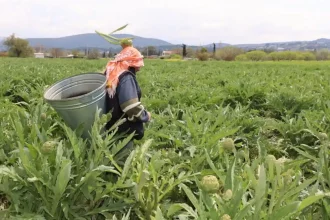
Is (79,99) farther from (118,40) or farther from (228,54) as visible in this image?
(228,54)

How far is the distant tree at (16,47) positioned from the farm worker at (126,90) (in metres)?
69.6

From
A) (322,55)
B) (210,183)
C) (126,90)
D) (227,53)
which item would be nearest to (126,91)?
(126,90)

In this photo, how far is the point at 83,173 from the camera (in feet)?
6.77

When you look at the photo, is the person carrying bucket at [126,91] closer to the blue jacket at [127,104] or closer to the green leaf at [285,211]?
the blue jacket at [127,104]

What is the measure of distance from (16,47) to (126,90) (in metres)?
70.9

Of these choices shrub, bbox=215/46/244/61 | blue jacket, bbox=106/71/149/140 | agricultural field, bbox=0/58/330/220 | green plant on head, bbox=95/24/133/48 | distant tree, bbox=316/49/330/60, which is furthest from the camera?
shrub, bbox=215/46/244/61

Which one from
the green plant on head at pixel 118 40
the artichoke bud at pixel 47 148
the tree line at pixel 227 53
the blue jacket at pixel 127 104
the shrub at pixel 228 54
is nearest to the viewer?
the artichoke bud at pixel 47 148

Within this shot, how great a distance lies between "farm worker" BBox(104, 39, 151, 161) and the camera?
8.28 ft

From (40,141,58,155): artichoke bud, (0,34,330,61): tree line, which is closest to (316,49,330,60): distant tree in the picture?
(0,34,330,61): tree line

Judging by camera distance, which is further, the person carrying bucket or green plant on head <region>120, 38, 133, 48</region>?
green plant on head <region>120, 38, 133, 48</region>

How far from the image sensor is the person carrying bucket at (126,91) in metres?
2.52

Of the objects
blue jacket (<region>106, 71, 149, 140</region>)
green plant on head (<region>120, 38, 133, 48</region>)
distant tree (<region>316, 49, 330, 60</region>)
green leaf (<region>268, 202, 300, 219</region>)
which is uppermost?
green plant on head (<region>120, 38, 133, 48</region>)

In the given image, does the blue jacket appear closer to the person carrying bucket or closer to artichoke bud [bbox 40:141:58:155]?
the person carrying bucket

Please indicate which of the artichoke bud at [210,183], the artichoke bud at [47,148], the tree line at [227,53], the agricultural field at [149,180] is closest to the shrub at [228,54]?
the tree line at [227,53]
